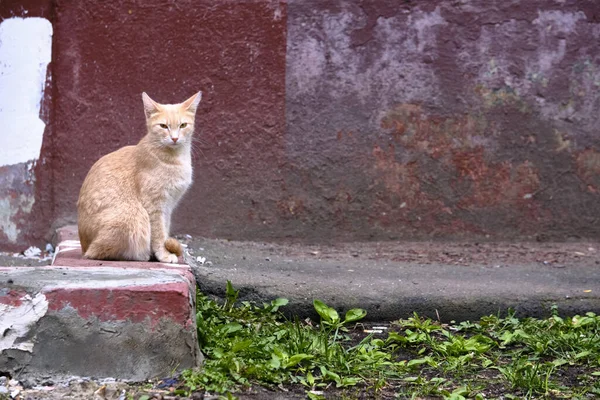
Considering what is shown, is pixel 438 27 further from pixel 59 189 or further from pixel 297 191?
pixel 59 189

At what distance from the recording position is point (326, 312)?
409cm

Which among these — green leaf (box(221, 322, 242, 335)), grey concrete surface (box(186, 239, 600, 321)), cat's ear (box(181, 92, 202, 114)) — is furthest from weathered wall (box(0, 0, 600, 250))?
green leaf (box(221, 322, 242, 335))

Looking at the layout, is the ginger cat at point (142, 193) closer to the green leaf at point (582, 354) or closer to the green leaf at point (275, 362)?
the green leaf at point (275, 362)

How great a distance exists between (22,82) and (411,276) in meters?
2.91

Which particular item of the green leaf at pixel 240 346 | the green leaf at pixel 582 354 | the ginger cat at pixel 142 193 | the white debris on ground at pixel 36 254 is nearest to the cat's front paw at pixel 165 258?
the ginger cat at pixel 142 193

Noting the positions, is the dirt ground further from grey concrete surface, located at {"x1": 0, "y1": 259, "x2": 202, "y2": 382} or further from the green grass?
grey concrete surface, located at {"x1": 0, "y1": 259, "x2": 202, "y2": 382}

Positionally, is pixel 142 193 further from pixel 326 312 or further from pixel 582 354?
pixel 582 354

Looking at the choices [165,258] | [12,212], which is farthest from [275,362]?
[12,212]

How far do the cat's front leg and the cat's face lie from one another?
39 centimetres

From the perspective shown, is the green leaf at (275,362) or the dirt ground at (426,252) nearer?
the green leaf at (275,362)

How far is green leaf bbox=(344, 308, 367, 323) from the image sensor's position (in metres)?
4.11

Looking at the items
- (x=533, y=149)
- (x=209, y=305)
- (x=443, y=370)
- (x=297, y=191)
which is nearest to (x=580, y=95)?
(x=533, y=149)

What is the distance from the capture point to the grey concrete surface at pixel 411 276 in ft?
13.8

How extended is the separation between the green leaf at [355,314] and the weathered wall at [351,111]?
1.58m
